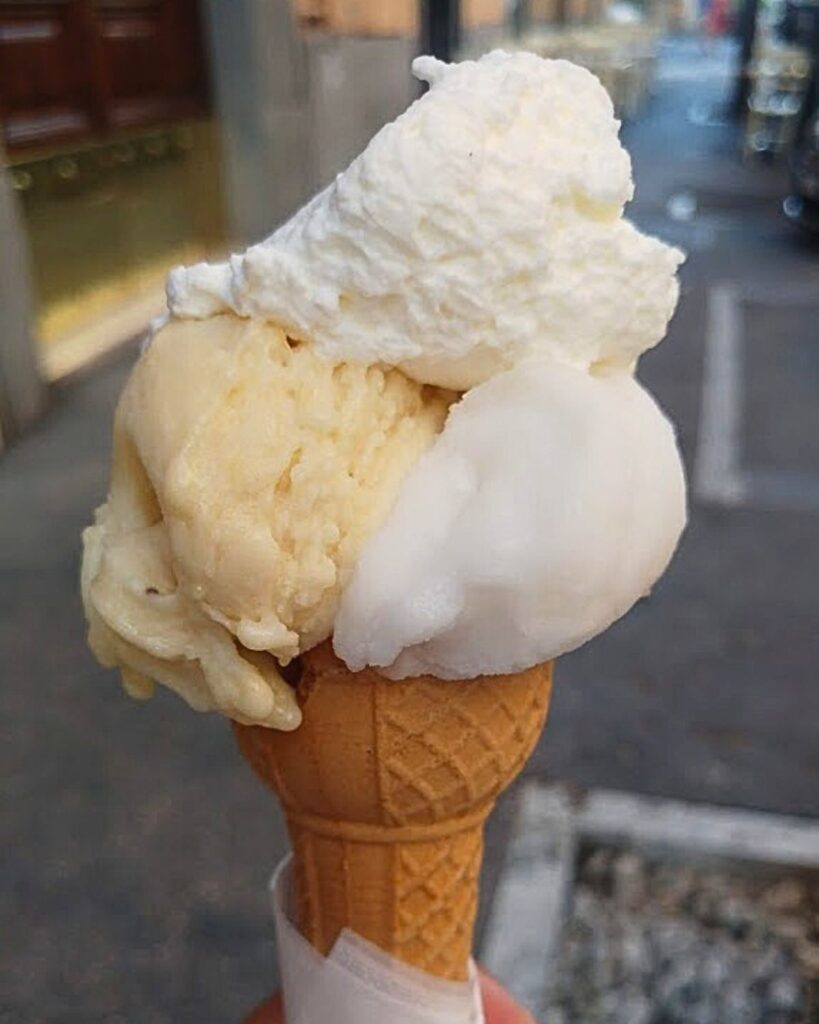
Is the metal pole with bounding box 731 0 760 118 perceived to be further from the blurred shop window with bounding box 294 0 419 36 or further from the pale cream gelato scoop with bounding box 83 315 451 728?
the pale cream gelato scoop with bounding box 83 315 451 728

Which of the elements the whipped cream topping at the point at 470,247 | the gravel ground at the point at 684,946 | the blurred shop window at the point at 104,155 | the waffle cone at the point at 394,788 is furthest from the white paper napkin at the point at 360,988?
the blurred shop window at the point at 104,155

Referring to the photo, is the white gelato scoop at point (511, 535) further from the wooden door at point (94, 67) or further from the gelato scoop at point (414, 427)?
the wooden door at point (94, 67)

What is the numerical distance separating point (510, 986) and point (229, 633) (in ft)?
4.69

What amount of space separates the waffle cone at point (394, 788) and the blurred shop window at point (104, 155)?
4.36m

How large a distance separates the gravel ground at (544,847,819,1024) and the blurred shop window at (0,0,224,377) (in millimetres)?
4030

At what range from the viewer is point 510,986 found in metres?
2.14

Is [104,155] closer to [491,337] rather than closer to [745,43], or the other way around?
[491,337]

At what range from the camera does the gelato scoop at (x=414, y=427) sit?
98 centimetres

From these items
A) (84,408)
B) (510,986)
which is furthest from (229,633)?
(84,408)

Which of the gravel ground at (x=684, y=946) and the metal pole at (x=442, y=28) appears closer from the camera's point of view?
the gravel ground at (x=684, y=946)

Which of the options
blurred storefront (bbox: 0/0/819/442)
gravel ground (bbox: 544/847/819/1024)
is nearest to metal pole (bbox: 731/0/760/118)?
blurred storefront (bbox: 0/0/819/442)

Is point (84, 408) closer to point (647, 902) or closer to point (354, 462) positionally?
point (647, 902)

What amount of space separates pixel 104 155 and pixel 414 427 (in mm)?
5254

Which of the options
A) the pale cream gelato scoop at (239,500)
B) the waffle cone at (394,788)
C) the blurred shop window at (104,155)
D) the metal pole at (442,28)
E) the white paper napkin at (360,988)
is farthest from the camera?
the metal pole at (442,28)
